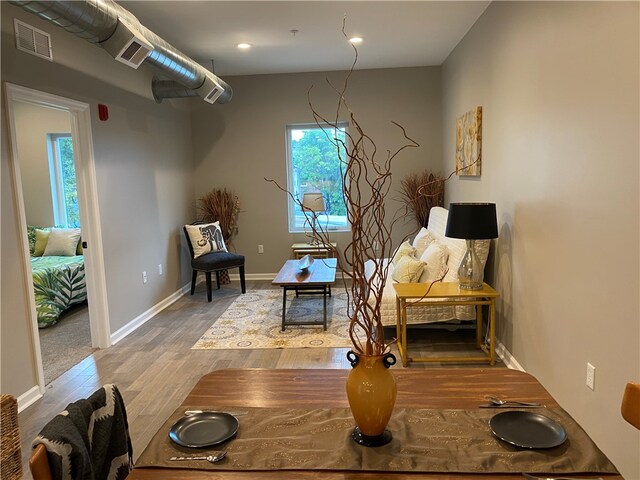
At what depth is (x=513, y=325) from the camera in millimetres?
3367

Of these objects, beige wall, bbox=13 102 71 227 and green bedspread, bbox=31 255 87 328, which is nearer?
green bedspread, bbox=31 255 87 328

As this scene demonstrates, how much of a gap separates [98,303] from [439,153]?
445 cm

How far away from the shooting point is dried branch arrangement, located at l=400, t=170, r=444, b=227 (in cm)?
590

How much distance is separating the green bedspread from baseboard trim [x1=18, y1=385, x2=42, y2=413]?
1548mm

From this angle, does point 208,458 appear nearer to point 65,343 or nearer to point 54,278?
point 65,343

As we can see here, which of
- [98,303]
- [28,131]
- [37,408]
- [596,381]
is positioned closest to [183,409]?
[596,381]

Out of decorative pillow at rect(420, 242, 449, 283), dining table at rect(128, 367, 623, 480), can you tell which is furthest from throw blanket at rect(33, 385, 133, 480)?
decorative pillow at rect(420, 242, 449, 283)

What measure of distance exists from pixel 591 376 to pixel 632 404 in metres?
1.16

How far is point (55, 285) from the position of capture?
15.5ft

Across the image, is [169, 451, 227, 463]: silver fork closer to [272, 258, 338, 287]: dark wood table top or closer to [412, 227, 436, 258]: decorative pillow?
[272, 258, 338, 287]: dark wood table top

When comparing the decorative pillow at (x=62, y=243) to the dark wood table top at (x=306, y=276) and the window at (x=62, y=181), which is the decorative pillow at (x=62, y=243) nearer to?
the window at (x=62, y=181)

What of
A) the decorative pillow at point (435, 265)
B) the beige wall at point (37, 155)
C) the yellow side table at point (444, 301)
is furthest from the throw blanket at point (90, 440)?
the beige wall at point (37, 155)

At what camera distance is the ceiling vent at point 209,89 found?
4.75 m

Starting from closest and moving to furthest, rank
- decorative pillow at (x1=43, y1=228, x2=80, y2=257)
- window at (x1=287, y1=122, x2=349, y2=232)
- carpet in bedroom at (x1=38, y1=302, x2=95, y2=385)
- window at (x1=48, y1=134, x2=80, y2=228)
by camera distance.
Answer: carpet in bedroom at (x1=38, y1=302, x2=95, y2=385) < decorative pillow at (x1=43, y1=228, x2=80, y2=257) < window at (x1=48, y1=134, x2=80, y2=228) < window at (x1=287, y1=122, x2=349, y2=232)
